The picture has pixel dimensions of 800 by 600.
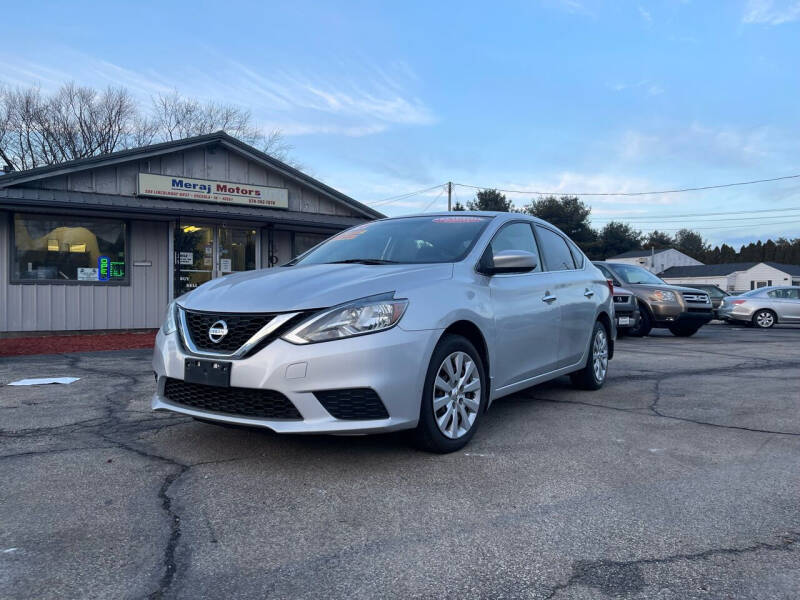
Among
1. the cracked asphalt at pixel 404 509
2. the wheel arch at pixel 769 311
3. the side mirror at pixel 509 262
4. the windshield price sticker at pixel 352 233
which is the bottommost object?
the cracked asphalt at pixel 404 509

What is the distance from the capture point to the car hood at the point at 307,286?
3.54 metres

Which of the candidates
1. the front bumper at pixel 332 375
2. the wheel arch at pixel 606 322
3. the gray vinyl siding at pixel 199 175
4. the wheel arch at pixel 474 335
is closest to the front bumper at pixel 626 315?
the wheel arch at pixel 606 322

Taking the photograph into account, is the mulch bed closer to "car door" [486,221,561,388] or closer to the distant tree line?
"car door" [486,221,561,388]

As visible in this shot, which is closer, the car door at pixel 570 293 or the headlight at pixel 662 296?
the car door at pixel 570 293

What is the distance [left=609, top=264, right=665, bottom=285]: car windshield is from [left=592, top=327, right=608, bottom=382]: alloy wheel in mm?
6948

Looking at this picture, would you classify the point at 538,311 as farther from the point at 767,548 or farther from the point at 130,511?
the point at 130,511

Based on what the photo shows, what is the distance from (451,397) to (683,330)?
38.3 ft

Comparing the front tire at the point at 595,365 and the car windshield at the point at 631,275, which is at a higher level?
the car windshield at the point at 631,275

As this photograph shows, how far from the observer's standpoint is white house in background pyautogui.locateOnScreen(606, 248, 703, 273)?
234 ft

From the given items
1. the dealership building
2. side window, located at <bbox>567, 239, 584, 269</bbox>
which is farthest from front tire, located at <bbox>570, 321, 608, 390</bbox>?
the dealership building

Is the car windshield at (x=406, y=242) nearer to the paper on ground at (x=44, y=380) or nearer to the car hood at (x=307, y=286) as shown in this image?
the car hood at (x=307, y=286)

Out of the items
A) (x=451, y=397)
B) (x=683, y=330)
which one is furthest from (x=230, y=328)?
(x=683, y=330)

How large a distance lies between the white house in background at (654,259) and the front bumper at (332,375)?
224 ft

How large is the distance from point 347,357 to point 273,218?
442 inches
